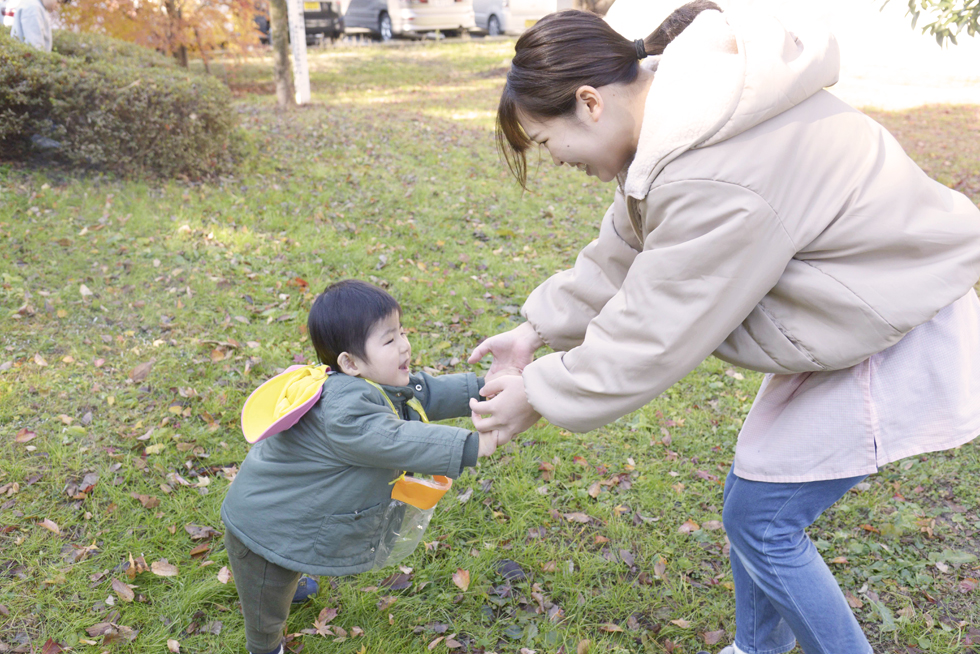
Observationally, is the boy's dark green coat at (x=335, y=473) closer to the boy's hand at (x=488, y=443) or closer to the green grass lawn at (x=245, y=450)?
the boy's hand at (x=488, y=443)

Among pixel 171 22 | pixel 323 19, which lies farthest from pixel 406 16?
pixel 171 22

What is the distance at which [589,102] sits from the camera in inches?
69.6

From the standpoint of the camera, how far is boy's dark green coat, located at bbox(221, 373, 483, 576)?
7.15ft

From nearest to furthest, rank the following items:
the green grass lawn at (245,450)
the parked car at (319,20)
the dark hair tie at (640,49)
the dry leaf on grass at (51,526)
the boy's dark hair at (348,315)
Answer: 1. the dark hair tie at (640,49)
2. the boy's dark hair at (348,315)
3. the green grass lawn at (245,450)
4. the dry leaf on grass at (51,526)
5. the parked car at (319,20)

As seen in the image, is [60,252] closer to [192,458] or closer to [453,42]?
[192,458]

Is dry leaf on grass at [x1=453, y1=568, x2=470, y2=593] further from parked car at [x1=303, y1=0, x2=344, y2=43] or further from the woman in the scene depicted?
parked car at [x1=303, y1=0, x2=344, y2=43]

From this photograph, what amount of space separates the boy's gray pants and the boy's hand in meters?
0.79

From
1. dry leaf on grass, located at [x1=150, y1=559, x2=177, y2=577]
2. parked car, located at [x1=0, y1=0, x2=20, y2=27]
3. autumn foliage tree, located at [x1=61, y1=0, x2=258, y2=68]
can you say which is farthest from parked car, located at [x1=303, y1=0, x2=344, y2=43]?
dry leaf on grass, located at [x1=150, y1=559, x2=177, y2=577]

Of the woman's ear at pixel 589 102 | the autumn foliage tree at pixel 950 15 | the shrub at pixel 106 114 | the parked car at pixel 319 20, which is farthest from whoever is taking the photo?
the parked car at pixel 319 20

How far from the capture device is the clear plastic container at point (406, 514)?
7.70 feet

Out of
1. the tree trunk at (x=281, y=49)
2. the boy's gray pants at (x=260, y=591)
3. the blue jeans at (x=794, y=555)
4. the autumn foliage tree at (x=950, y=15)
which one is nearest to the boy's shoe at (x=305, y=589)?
the boy's gray pants at (x=260, y=591)

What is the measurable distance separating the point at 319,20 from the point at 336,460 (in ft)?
63.3

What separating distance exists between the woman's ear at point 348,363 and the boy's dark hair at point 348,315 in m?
0.02

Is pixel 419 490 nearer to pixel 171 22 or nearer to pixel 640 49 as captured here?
pixel 640 49
